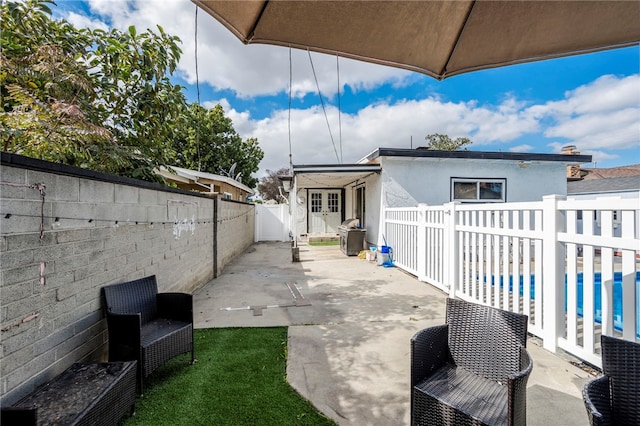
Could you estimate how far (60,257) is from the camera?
224 centimetres

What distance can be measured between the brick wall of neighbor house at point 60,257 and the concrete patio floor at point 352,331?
1577 mm

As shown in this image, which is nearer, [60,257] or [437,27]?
[437,27]

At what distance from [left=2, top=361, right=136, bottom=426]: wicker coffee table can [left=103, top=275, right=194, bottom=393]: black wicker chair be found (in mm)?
273

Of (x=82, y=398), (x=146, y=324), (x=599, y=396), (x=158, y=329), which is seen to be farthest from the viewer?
(x=146, y=324)

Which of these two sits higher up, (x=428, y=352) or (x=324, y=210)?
(x=324, y=210)

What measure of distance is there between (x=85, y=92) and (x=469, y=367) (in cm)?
545

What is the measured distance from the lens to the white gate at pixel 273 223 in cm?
1565

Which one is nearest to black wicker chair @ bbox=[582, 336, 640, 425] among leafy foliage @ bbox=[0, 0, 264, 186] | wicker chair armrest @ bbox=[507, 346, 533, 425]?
wicker chair armrest @ bbox=[507, 346, 533, 425]

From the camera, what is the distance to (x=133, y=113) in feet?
15.1

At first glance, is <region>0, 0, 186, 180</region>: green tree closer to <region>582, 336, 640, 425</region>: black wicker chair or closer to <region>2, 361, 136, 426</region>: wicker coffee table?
<region>2, 361, 136, 426</region>: wicker coffee table

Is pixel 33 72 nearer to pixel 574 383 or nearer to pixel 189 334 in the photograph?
pixel 189 334

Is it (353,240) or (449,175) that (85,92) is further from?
(449,175)

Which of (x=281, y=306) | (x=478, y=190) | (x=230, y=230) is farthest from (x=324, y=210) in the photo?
(x=281, y=306)

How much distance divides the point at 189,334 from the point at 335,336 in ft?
5.51
